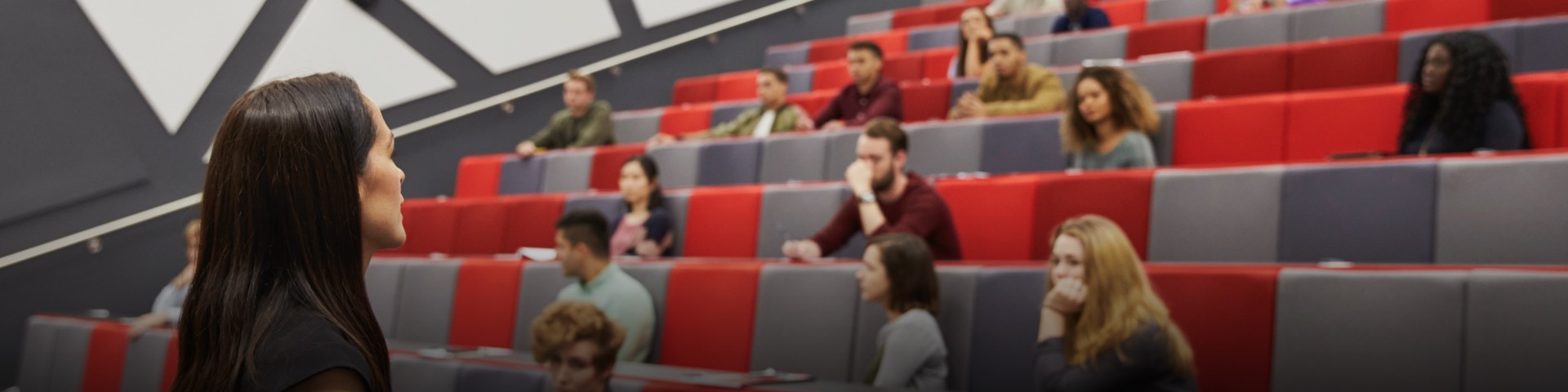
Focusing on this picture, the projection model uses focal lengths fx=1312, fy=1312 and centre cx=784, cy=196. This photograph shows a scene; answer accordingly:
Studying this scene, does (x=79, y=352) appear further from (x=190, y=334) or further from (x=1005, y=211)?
(x=190, y=334)

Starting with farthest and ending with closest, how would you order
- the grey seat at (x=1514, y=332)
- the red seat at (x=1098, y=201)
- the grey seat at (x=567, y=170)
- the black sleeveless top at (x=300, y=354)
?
the grey seat at (x=567, y=170)
the red seat at (x=1098, y=201)
the grey seat at (x=1514, y=332)
the black sleeveless top at (x=300, y=354)

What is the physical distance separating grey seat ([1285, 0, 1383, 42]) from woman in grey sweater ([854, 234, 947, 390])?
572mm

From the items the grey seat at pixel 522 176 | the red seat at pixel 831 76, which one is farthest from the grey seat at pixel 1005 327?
the red seat at pixel 831 76

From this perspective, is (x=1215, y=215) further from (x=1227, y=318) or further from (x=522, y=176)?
(x=522, y=176)

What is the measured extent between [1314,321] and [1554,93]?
1.07 feet

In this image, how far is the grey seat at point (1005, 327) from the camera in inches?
23.6

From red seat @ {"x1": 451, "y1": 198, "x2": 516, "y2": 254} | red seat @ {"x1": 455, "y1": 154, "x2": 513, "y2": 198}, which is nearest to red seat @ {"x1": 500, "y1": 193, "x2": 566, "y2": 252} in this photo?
red seat @ {"x1": 451, "y1": 198, "x2": 516, "y2": 254}

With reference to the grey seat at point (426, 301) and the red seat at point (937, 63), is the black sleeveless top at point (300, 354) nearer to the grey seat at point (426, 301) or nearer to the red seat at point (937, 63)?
the grey seat at point (426, 301)

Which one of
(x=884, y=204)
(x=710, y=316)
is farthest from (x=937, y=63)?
(x=710, y=316)

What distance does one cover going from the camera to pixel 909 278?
626mm

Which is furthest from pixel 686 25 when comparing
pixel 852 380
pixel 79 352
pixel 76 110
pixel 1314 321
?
pixel 1314 321

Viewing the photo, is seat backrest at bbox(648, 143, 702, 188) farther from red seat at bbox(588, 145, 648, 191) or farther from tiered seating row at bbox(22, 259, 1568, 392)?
tiered seating row at bbox(22, 259, 1568, 392)

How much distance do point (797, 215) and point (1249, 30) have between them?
18.7 inches

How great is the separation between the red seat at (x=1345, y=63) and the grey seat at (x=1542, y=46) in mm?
74
